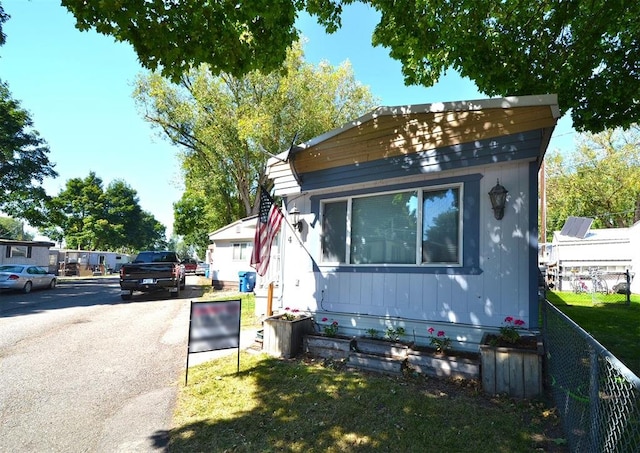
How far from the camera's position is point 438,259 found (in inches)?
214

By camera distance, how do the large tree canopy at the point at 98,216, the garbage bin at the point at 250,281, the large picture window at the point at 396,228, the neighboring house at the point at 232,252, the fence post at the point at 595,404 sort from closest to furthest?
the fence post at the point at 595,404
the large picture window at the point at 396,228
the garbage bin at the point at 250,281
the neighboring house at the point at 232,252
the large tree canopy at the point at 98,216

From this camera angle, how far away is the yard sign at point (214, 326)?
499 cm

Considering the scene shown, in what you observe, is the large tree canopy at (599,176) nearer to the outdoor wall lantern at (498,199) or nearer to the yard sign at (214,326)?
the outdoor wall lantern at (498,199)

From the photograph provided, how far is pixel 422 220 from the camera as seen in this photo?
18.4 ft

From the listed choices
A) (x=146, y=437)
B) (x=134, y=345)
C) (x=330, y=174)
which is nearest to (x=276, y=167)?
(x=330, y=174)

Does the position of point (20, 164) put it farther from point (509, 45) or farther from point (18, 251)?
point (509, 45)

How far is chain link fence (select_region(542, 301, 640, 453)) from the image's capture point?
2.17 m

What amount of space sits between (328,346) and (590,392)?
377cm

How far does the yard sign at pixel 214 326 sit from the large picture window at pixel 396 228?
2.13 m

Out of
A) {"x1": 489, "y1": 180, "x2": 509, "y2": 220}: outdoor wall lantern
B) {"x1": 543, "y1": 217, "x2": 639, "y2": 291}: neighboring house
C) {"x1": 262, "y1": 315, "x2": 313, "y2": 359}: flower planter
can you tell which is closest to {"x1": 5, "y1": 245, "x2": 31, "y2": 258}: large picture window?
{"x1": 262, "y1": 315, "x2": 313, "y2": 359}: flower planter

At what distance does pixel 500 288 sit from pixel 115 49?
10090mm

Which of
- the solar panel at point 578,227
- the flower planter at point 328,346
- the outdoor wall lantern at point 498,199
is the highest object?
the solar panel at point 578,227

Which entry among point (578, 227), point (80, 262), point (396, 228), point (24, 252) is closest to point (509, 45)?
point (396, 228)

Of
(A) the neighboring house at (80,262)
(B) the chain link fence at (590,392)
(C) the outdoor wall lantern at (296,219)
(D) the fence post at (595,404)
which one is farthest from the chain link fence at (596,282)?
(A) the neighboring house at (80,262)
